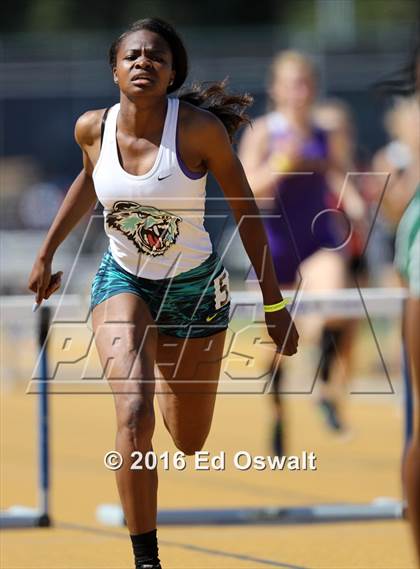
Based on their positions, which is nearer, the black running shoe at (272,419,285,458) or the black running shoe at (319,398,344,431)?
the black running shoe at (272,419,285,458)

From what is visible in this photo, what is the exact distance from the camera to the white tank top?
4.93 m

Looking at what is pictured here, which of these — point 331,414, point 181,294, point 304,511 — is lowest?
point 304,511

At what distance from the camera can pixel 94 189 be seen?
5.30 m

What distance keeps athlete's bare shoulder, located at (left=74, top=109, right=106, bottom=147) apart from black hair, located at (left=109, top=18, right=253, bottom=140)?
215 millimetres

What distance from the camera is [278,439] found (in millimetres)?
8125

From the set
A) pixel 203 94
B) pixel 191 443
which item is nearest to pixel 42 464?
pixel 191 443

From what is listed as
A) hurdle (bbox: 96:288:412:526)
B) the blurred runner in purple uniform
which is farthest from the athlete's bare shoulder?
the blurred runner in purple uniform

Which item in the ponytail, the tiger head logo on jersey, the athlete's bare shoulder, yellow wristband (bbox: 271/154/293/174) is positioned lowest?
the tiger head logo on jersey

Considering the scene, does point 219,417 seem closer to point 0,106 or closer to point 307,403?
point 307,403

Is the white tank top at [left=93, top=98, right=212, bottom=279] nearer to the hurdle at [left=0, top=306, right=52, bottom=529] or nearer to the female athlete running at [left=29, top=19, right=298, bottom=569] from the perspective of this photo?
the female athlete running at [left=29, top=19, right=298, bottom=569]

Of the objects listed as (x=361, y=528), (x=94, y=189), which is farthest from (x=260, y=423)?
(x=94, y=189)

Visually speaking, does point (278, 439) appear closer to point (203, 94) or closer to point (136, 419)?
point (203, 94)

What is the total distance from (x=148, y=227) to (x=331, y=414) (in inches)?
192

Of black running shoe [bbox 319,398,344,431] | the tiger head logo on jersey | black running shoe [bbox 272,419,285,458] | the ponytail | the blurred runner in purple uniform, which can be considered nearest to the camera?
the tiger head logo on jersey
